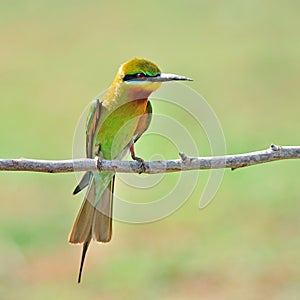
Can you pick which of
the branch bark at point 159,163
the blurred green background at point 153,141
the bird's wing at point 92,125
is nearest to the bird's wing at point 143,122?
the bird's wing at point 92,125

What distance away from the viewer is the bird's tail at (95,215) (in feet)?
8.77

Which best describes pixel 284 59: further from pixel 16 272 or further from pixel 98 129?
pixel 98 129

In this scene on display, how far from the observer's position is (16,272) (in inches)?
207

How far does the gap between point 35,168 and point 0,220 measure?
3.76 m

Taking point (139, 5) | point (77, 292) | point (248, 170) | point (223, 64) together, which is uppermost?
point (139, 5)

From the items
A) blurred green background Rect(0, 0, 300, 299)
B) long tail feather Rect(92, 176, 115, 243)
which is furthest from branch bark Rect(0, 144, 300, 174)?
blurred green background Rect(0, 0, 300, 299)

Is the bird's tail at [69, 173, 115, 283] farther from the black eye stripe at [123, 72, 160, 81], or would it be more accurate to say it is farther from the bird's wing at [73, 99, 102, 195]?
the black eye stripe at [123, 72, 160, 81]

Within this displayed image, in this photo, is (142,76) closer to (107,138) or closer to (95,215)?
(107,138)

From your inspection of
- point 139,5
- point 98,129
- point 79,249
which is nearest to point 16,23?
point 139,5

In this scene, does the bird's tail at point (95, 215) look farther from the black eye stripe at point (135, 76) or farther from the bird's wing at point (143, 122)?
the black eye stripe at point (135, 76)

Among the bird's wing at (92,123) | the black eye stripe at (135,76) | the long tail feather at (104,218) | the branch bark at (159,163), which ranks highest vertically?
the black eye stripe at (135,76)

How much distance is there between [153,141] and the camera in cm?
714

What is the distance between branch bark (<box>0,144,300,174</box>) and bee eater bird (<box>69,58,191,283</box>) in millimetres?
90

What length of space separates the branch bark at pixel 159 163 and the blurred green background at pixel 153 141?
8.31 feet
